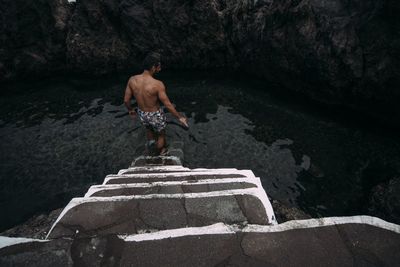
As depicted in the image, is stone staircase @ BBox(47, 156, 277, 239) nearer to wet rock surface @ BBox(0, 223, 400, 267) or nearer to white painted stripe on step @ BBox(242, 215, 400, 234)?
white painted stripe on step @ BBox(242, 215, 400, 234)

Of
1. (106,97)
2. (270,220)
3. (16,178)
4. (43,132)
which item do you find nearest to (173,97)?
(106,97)

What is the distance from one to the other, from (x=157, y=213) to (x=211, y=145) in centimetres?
596

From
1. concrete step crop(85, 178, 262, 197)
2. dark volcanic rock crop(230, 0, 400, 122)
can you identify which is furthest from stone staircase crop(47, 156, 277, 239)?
dark volcanic rock crop(230, 0, 400, 122)

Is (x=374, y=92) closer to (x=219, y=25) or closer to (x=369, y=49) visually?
(x=369, y=49)

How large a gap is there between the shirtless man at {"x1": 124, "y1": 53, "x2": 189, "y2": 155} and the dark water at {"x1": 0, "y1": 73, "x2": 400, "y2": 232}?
1.86 meters

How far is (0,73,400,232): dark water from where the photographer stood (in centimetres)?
739

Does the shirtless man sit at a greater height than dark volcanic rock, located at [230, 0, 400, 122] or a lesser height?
lesser

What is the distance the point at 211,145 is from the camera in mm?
9141

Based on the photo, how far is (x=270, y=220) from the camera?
319 centimetres

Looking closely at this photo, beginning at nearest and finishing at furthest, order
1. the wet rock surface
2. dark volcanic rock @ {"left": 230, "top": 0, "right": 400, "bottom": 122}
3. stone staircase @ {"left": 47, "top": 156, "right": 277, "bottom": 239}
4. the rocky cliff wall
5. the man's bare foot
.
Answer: the wet rock surface, stone staircase @ {"left": 47, "top": 156, "right": 277, "bottom": 239}, the man's bare foot, dark volcanic rock @ {"left": 230, "top": 0, "right": 400, "bottom": 122}, the rocky cliff wall

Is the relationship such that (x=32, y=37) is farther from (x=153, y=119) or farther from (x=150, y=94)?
(x=150, y=94)

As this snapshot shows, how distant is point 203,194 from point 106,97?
9.97 metres

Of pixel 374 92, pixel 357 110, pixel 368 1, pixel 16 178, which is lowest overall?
pixel 16 178

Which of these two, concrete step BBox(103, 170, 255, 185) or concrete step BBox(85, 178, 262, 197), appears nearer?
concrete step BBox(85, 178, 262, 197)
